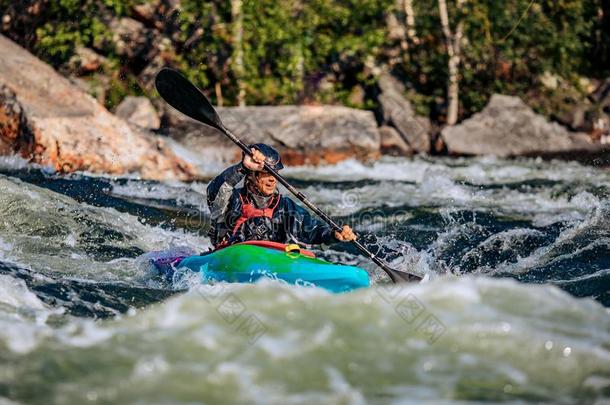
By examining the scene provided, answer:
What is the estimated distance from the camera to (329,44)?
14.2 metres

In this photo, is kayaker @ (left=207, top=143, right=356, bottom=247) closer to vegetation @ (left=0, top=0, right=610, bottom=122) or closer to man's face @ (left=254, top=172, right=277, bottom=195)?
man's face @ (left=254, top=172, right=277, bottom=195)

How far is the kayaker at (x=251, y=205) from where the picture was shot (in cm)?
575

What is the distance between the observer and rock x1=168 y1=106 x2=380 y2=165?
39.0 feet

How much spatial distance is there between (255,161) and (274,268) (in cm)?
80

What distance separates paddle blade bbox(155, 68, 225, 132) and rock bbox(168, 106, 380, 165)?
4.96 m

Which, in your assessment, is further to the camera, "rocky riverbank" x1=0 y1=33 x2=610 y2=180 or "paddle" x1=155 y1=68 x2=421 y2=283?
"rocky riverbank" x1=0 y1=33 x2=610 y2=180

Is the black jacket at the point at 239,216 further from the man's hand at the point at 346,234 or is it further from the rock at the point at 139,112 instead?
the rock at the point at 139,112

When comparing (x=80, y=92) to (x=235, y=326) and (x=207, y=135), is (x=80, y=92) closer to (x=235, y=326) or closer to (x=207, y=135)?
(x=207, y=135)

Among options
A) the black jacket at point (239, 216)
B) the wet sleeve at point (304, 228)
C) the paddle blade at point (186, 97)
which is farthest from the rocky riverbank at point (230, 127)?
the wet sleeve at point (304, 228)

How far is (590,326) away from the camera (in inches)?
150

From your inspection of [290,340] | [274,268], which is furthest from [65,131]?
[290,340]

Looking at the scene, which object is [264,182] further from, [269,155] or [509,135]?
[509,135]

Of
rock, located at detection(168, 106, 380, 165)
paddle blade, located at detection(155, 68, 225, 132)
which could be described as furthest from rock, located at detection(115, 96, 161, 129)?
paddle blade, located at detection(155, 68, 225, 132)

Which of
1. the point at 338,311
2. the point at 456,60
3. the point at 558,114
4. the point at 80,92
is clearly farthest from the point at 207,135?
the point at 338,311
